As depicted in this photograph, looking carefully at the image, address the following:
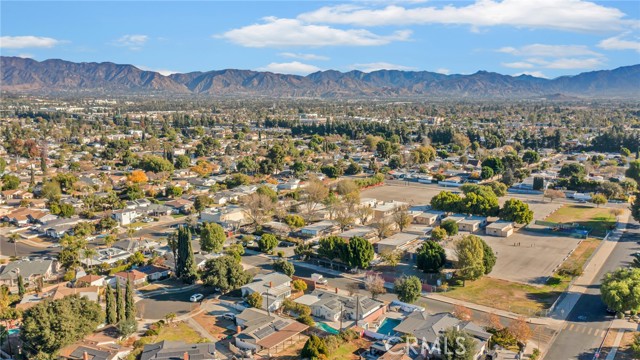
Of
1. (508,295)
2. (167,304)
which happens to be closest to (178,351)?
(167,304)

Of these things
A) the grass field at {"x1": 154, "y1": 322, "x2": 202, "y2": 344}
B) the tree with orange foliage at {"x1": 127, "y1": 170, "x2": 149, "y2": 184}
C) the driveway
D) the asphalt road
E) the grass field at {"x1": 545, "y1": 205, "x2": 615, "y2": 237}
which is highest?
the tree with orange foliage at {"x1": 127, "y1": 170, "x2": 149, "y2": 184}

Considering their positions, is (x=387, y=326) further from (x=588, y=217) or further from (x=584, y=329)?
(x=588, y=217)

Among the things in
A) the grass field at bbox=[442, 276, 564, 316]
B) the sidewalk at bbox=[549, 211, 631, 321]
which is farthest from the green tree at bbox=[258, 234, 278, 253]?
the sidewalk at bbox=[549, 211, 631, 321]

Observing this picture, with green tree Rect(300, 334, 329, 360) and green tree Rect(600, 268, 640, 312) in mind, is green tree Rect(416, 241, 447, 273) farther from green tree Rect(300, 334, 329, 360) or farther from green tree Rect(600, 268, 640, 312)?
green tree Rect(300, 334, 329, 360)

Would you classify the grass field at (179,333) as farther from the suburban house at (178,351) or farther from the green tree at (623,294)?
the green tree at (623,294)

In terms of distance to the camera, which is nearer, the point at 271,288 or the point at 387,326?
the point at 387,326
